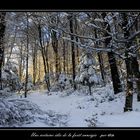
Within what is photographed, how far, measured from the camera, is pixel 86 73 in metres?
7.75

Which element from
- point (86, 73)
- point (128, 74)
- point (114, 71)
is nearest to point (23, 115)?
point (86, 73)

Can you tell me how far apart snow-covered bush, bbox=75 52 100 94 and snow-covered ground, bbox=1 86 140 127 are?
0.20 m

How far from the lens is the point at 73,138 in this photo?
268 inches

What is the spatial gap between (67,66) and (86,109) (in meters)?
0.85

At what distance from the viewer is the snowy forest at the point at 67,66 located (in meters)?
7.34

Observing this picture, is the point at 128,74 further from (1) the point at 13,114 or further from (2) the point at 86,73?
(1) the point at 13,114

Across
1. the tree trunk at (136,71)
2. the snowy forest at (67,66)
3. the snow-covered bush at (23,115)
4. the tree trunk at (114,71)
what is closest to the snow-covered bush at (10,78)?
the snowy forest at (67,66)

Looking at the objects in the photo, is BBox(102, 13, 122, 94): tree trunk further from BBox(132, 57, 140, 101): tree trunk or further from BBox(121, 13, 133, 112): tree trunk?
BBox(132, 57, 140, 101): tree trunk

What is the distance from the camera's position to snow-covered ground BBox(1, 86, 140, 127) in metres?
7.06

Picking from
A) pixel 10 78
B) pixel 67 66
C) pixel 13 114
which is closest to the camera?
pixel 13 114

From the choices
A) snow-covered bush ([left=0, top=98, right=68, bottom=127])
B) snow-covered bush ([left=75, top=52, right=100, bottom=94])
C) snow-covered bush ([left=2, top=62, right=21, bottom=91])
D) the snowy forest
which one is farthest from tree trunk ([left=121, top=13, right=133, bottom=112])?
snow-covered bush ([left=2, top=62, right=21, bottom=91])

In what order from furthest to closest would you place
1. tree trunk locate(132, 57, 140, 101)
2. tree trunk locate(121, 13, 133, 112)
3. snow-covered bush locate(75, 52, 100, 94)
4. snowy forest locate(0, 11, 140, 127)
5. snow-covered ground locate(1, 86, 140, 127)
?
1. tree trunk locate(132, 57, 140, 101)
2. snow-covered bush locate(75, 52, 100, 94)
3. tree trunk locate(121, 13, 133, 112)
4. snowy forest locate(0, 11, 140, 127)
5. snow-covered ground locate(1, 86, 140, 127)

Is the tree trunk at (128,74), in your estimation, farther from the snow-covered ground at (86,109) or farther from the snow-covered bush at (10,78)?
the snow-covered bush at (10,78)

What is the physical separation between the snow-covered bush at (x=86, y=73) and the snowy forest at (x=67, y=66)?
19mm
